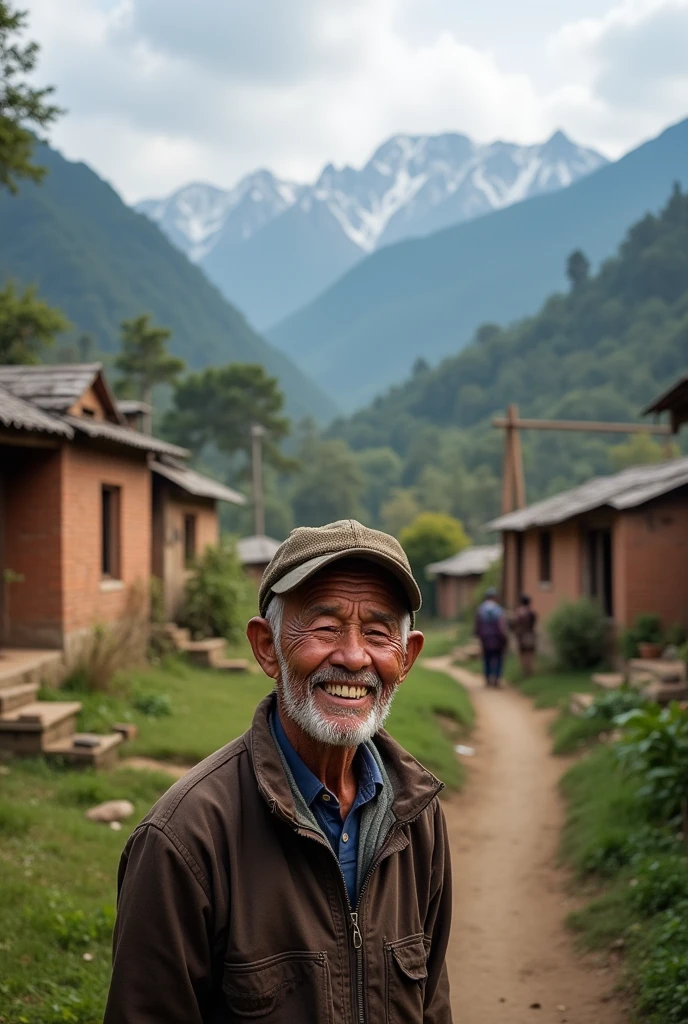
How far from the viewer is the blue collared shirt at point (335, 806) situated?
7.78ft

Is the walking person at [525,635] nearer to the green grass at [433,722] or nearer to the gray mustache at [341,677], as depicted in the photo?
the green grass at [433,722]

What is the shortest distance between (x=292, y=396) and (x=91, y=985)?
6516 inches

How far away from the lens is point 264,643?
2.61 meters

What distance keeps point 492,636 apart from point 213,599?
5.55 meters

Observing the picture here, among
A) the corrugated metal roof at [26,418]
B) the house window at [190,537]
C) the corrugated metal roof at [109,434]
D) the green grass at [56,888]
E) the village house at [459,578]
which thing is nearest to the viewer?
the green grass at [56,888]

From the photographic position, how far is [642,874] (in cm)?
637

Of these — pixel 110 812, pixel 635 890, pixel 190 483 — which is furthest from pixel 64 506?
pixel 635 890

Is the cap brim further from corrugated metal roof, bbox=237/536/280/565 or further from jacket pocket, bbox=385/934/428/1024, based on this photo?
corrugated metal roof, bbox=237/536/280/565

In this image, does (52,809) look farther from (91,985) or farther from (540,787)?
(540,787)

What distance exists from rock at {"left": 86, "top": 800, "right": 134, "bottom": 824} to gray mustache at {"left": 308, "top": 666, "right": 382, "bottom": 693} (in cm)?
561

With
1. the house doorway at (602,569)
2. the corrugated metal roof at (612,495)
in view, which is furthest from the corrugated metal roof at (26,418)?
the house doorway at (602,569)

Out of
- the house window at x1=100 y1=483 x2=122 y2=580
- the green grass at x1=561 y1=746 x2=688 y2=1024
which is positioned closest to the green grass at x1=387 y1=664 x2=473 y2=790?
the green grass at x1=561 y1=746 x2=688 y2=1024

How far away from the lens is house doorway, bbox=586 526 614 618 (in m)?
18.4

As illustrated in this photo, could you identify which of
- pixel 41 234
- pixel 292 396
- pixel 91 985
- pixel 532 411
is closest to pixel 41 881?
pixel 91 985
